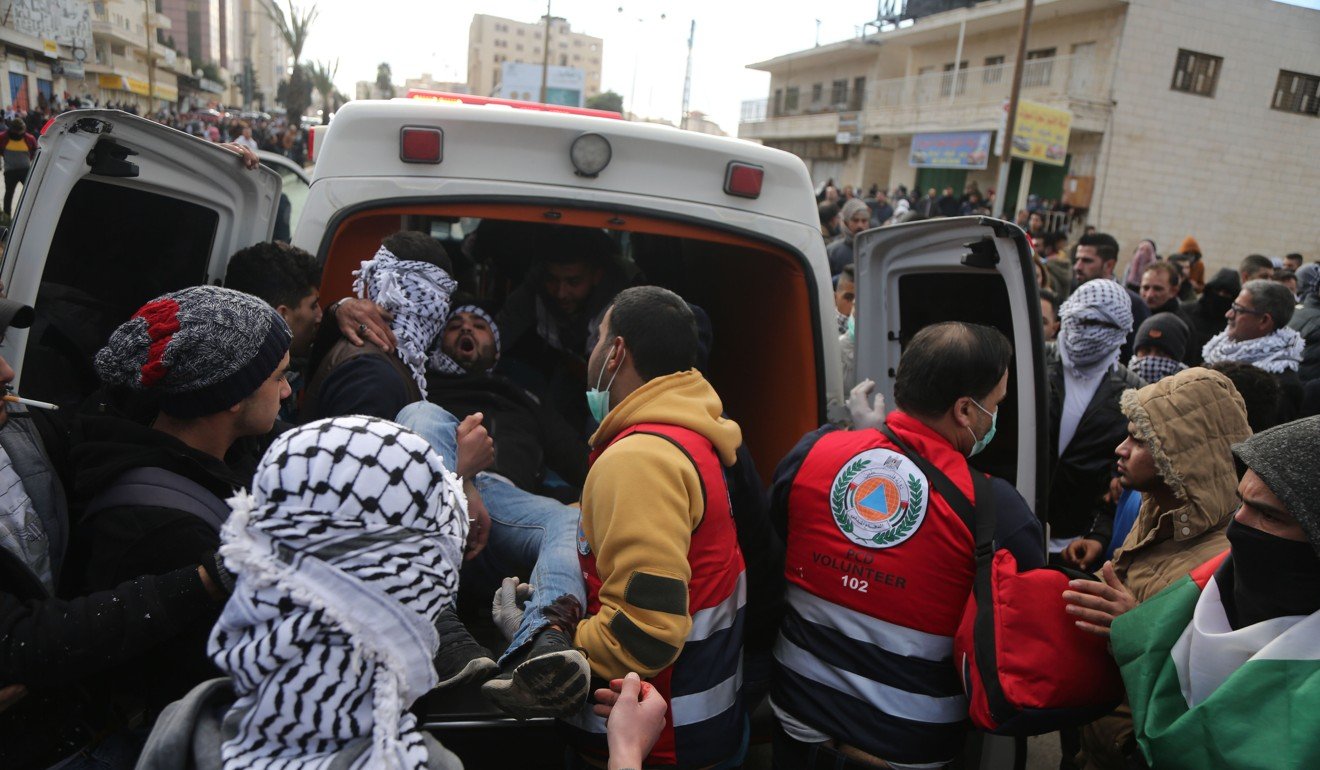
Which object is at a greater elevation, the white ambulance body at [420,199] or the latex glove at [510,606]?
the white ambulance body at [420,199]

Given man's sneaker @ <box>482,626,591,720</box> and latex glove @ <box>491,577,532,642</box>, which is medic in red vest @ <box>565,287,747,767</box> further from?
latex glove @ <box>491,577,532,642</box>

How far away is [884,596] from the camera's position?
1893mm

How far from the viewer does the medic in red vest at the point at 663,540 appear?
1680mm

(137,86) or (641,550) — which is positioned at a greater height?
(137,86)

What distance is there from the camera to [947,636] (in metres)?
1.89

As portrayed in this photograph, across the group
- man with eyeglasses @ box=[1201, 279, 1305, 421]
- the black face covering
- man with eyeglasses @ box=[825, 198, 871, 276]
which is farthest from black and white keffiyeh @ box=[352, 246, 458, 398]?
man with eyeglasses @ box=[825, 198, 871, 276]

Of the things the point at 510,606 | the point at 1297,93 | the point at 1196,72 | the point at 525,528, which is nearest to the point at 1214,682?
the point at 510,606

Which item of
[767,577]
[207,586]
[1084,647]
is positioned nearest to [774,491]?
[767,577]

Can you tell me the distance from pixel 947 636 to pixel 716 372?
2.47m

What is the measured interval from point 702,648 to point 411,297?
5.09ft

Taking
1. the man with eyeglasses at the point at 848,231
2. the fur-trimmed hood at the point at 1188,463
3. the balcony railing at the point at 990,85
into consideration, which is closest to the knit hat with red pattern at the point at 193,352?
the fur-trimmed hood at the point at 1188,463

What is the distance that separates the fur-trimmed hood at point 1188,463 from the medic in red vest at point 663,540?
43.5 inches

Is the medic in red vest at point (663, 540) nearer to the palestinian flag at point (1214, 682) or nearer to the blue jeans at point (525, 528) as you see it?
the blue jeans at point (525, 528)

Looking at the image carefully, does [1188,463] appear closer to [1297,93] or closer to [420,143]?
[420,143]
